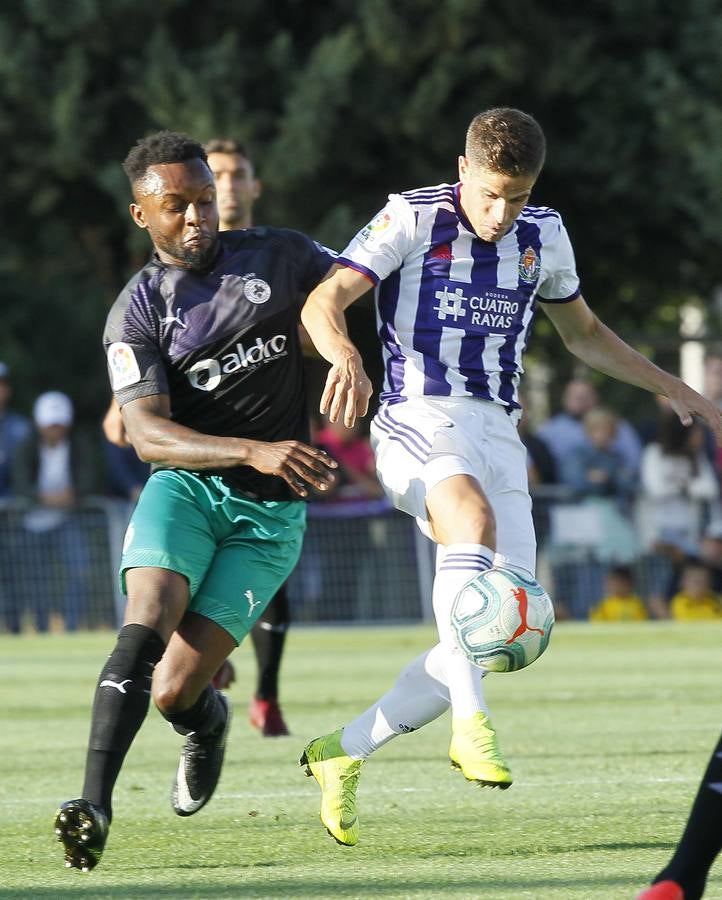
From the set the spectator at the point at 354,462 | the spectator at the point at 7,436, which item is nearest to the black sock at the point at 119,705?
the spectator at the point at 354,462

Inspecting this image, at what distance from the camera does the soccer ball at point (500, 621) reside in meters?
5.59

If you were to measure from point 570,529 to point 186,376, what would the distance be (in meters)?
10.5

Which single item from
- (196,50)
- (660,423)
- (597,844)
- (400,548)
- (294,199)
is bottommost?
(597,844)

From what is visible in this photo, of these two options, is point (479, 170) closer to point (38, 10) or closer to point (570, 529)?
point (570, 529)

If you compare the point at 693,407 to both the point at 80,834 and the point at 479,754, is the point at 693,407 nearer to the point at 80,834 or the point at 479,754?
the point at 479,754

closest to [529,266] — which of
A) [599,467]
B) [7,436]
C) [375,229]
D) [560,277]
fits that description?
[560,277]

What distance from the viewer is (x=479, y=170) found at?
6.13 meters

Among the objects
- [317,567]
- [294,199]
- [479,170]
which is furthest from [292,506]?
[294,199]

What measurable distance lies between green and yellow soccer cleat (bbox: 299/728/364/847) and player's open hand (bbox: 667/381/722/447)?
1599mm

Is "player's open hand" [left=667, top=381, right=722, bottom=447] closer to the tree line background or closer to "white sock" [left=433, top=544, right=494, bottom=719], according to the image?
"white sock" [left=433, top=544, right=494, bottom=719]

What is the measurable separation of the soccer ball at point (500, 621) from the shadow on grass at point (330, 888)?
74 cm

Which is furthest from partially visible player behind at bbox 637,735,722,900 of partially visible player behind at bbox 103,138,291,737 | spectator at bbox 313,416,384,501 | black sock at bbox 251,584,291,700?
spectator at bbox 313,416,384,501

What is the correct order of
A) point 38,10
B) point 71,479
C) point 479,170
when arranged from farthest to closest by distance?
point 38,10 < point 71,479 < point 479,170

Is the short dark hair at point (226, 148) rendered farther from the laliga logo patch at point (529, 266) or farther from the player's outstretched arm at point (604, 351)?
the laliga logo patch at point (529, 266)
